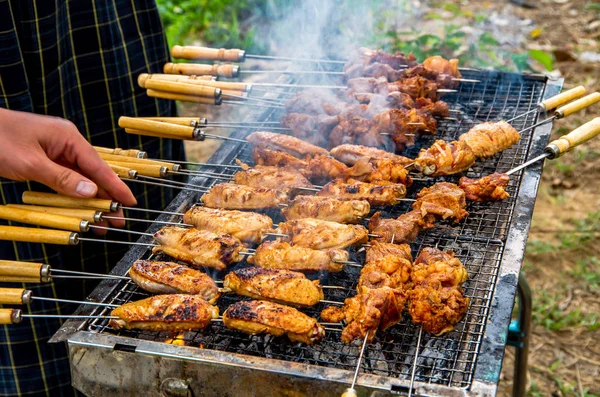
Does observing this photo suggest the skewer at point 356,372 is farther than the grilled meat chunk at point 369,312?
No

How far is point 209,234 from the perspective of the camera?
11.3 feet

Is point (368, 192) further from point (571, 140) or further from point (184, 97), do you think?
point (184, 97)

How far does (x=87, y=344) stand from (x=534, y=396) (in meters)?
4.13

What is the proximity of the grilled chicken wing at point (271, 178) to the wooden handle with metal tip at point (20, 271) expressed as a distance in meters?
1.38

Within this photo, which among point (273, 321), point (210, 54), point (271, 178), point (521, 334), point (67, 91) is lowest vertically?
point (521, 334)

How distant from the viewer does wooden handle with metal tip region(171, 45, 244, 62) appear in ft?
15.7

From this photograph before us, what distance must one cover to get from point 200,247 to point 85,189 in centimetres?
66

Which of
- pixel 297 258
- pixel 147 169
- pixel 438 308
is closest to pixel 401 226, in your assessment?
pixel 297 258

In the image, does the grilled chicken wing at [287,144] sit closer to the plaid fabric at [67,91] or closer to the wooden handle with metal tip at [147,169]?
the wooden handle with metal tip at [147,169]

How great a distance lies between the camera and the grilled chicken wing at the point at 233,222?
3.53m

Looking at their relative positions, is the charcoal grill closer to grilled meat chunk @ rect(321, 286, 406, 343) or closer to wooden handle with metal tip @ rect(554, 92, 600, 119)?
grilled meat chunk @ rect(321, 286, 406, 343)

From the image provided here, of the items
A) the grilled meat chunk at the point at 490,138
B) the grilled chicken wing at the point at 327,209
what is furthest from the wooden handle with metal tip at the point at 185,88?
the grilled meat chunk at the point at 490,138

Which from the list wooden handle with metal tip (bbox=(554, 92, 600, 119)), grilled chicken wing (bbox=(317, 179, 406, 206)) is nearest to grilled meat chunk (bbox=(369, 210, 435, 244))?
grilled chicken wing (bbox=(317, 179, 406, 206))

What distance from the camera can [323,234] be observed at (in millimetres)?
3453
